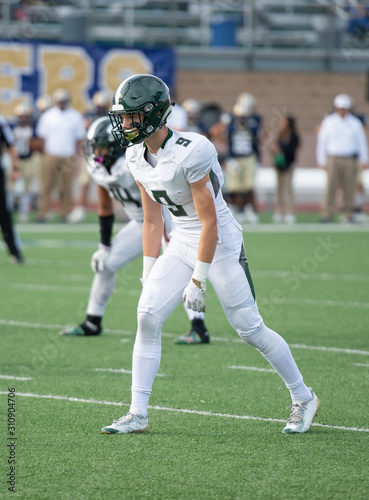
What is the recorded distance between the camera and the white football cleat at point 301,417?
4.61m

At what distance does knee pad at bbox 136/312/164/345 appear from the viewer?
4504mm

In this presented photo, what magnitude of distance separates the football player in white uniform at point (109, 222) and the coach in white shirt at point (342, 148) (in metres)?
9.81

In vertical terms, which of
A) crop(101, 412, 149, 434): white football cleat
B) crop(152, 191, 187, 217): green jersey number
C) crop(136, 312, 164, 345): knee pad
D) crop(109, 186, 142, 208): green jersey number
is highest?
crop(152, 191, 187, 217): green jersey number

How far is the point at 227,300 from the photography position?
4504mm

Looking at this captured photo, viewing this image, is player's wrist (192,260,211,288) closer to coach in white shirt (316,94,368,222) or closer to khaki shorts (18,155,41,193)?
coach in white shirt (316,94,368,222)

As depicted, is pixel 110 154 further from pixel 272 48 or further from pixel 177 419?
pixel 272 48

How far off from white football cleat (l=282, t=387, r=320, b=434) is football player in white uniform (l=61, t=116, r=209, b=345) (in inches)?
84.8

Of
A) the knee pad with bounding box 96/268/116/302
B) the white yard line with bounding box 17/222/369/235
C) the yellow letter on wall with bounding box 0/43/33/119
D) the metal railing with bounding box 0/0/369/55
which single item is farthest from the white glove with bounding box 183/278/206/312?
the metal railing with bounding box 0/0/369/55

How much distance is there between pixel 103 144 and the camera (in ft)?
22.1

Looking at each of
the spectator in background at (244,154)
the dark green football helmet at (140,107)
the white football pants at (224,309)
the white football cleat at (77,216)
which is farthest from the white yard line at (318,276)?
the white football cleat at (77,216)

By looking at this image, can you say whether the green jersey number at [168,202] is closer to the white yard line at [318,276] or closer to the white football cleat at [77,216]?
the white yard line at [318,276]

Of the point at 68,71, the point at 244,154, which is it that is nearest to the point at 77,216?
the point at 244,154

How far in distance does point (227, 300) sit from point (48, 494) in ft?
4.39

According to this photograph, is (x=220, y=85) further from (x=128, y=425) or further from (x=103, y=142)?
(x=128, y=425)
